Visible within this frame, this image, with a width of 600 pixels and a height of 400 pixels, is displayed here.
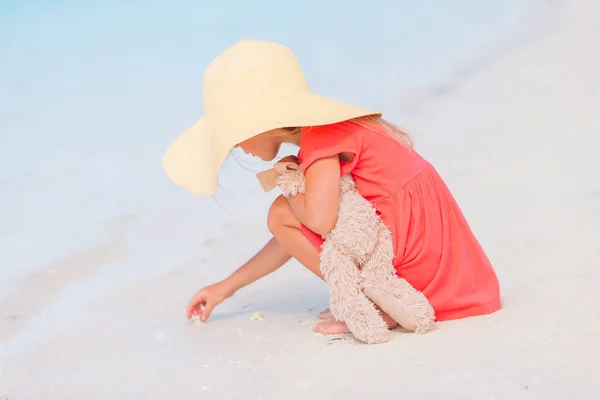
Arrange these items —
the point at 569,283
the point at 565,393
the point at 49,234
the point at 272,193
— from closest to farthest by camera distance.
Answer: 1. the point at 565,393
2. the point at 569,283
3. the point at 49,234
4. the point at 272,193

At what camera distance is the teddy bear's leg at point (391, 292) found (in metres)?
1.69

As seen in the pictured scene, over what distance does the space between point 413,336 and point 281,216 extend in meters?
0.33

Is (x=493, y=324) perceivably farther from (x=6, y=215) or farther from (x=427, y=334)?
(x=6, y=215)

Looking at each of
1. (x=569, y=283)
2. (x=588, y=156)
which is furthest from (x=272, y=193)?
(x=569, y=283)

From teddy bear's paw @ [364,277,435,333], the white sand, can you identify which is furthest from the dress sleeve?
the white sand

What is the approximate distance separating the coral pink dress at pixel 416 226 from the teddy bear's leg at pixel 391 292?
28mm

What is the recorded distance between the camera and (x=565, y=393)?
1.32 m

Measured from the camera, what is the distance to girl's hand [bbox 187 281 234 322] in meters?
1.95

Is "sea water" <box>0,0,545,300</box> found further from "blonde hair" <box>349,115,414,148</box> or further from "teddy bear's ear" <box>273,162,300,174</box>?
"blonde hair" <box>349,115,414,148</box>

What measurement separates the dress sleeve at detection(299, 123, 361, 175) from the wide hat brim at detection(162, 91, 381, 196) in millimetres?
38

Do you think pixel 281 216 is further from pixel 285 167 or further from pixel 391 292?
pixel 391 292

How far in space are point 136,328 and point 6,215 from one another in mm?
1141

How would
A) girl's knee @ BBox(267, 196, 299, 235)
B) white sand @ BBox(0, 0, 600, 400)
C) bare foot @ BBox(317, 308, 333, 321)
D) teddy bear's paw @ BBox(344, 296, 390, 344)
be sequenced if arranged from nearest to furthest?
white sand @ BBox(0, 0, 600, 400) → teddy bear's paw @ BBox(344, 296, 390, 344) → girl's knee @ BBox(267, 196, 299, 235) → bare foot @ BBox(317, 308, 333, 321)

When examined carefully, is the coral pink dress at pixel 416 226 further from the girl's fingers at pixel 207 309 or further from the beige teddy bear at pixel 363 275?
the girl's fingers at pixel 207 309
